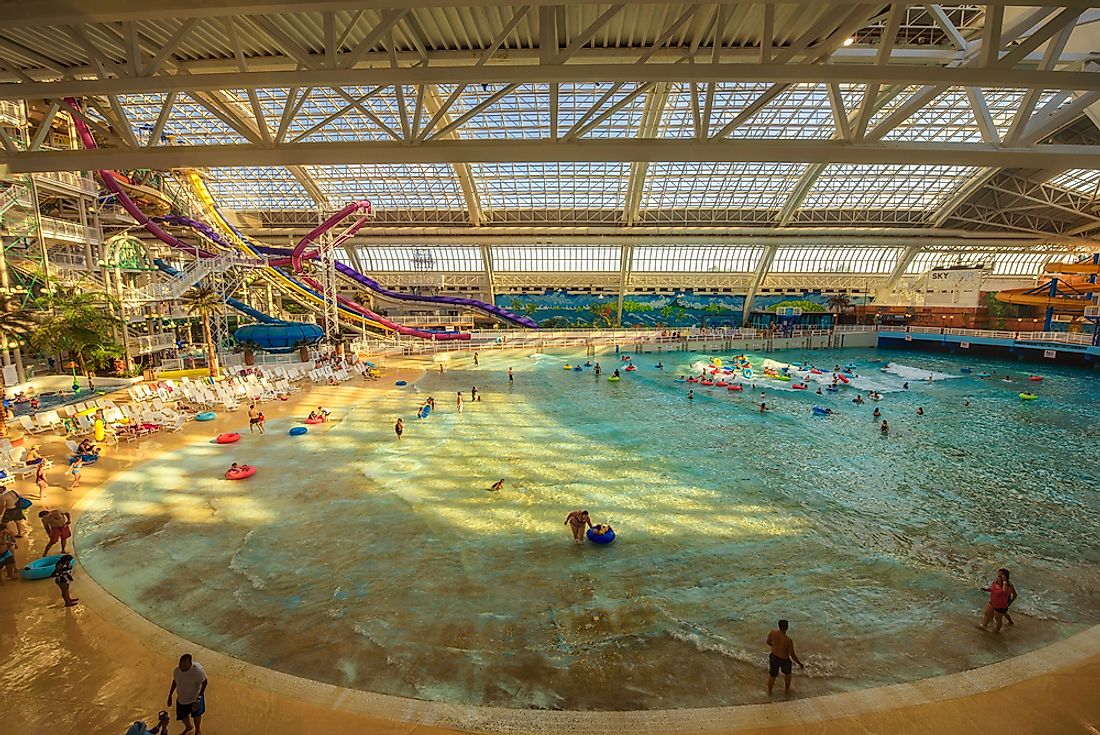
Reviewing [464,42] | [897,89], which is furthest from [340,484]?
[897,89]

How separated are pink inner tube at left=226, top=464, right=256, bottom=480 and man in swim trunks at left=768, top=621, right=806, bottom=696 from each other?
14.4 metres

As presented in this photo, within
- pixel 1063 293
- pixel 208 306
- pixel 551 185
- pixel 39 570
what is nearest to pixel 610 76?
pixel 39 570

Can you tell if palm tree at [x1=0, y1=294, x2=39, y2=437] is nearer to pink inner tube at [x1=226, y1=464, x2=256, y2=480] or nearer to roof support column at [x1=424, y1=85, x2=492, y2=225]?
pink inner tube at [x1=226, y1=464, x2=256, y2=480]

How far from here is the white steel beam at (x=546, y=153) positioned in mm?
8844

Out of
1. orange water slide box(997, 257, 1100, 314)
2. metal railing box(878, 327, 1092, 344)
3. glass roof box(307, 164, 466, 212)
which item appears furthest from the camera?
glass roof box(307, 164, 466, 212)

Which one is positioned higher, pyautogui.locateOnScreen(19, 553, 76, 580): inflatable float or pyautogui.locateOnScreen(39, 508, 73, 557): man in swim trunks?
pyautogui.locateOnScreen(39, 508, 73, 557): man in swim trunks

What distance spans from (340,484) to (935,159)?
15871 millimetres

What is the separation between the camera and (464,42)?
30.2ft

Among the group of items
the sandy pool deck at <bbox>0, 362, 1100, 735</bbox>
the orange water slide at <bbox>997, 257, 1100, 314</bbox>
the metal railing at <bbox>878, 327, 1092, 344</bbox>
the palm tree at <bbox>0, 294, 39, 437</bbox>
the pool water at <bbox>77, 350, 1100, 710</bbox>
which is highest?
the orange water slide at <bbox>997, 257, 1100, 314</bbox>

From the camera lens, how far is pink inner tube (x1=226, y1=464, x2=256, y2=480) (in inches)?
589

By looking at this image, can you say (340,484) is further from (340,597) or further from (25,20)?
(25,20)

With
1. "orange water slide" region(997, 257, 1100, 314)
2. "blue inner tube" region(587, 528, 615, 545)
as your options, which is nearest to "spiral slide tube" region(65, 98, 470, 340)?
"blue inner tube" region(587, 528, 615, 545)

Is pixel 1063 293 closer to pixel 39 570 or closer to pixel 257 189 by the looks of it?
pixel 39 570

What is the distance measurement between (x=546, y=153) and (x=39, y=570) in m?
11.8
